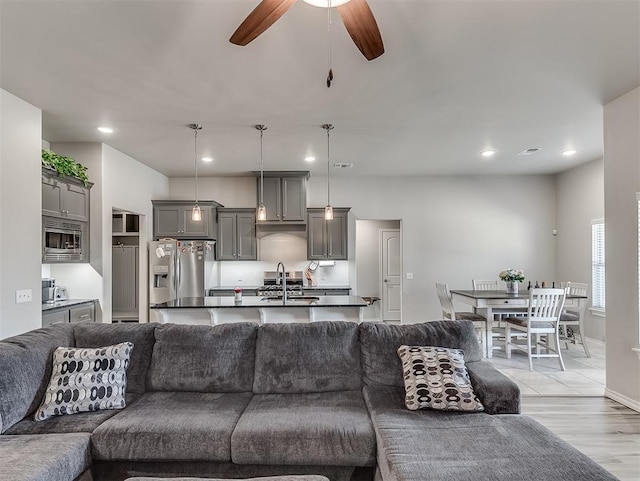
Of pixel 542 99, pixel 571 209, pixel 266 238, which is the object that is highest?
pixel 542 99

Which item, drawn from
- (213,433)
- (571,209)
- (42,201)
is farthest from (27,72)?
(571,209)

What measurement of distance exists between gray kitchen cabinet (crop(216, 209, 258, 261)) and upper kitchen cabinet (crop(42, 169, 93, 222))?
2347 millimetres

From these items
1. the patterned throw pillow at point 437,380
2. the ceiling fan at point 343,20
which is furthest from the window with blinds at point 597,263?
the ceiling fan at point 343,20

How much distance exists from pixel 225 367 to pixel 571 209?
6.49 metres

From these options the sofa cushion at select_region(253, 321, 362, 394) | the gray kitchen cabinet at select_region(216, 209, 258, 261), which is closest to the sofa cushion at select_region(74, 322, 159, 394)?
the sofa cushion at select_region(253, 321, 362, 394)

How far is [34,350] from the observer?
92.3 inches

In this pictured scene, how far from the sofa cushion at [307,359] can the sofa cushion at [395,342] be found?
0.27 feet

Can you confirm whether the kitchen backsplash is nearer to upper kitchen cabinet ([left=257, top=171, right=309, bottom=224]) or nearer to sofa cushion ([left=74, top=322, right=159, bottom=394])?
upper kitchen cabinet ([left=257, top=171, right=309, bottom=224])

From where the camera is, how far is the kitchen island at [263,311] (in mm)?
4117

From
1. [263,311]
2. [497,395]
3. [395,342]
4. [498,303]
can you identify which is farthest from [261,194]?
[497,395]

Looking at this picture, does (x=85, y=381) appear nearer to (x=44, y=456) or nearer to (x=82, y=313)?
(x=44, y=456)

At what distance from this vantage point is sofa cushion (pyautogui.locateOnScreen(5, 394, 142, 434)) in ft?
6.81

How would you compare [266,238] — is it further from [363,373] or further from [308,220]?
[363,373]

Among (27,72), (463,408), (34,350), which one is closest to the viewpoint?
(463,408)
